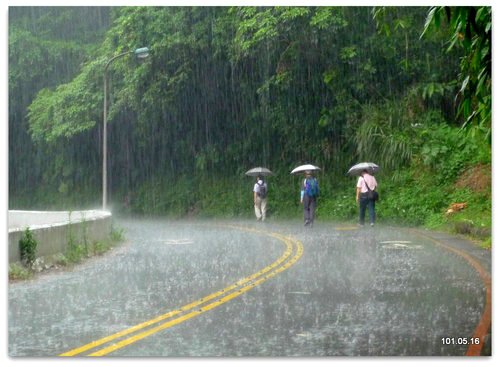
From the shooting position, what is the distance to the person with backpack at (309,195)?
13.7 meters

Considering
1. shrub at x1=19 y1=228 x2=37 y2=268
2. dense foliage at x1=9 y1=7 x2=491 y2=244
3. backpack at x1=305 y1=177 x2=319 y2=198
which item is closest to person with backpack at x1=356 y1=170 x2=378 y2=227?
dense foliage at x1=9 y1=7 x2=491 y2=244

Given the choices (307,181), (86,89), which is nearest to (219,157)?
(307,181)

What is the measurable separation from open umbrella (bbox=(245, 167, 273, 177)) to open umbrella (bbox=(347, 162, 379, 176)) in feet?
5.83

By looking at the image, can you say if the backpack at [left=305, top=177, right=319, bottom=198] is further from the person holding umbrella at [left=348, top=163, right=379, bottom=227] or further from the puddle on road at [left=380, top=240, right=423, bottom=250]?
the puddle on road at [left=380, top=240, right=423, bottom=250]

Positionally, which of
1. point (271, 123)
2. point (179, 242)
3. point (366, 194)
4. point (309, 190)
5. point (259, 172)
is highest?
point (271, 123)

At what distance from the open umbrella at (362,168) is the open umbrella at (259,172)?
178 centimetres

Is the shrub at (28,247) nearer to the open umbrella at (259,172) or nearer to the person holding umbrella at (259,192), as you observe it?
the person holding umbrella at (259,192)

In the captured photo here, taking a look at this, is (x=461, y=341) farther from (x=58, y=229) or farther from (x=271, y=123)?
(x=271, y=123)

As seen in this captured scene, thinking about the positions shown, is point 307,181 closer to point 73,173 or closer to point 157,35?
point 73,173

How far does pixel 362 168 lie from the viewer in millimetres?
15484

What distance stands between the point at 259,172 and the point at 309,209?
245 centimetres

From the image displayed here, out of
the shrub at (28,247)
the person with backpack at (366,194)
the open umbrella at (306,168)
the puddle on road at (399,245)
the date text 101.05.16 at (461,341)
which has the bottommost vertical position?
the puddle on road at (399,245)

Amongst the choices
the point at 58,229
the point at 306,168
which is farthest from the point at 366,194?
the point at 58,229

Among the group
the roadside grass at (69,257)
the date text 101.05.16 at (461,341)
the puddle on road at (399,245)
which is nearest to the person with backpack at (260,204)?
the puddle on road at (399,245)
